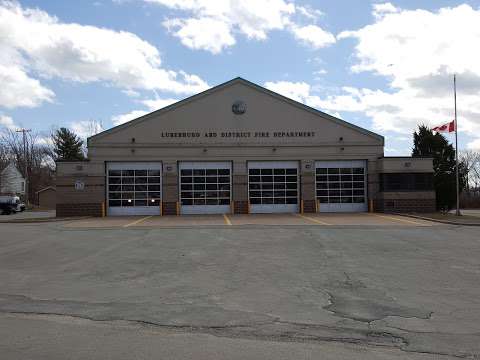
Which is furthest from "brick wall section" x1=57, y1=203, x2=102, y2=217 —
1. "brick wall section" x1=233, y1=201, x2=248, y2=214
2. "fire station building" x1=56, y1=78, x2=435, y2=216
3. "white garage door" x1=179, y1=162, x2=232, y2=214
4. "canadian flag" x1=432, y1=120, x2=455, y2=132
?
"canadian flag" x1=432, y1=120, x2=455, y2=132

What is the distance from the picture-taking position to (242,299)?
866cm

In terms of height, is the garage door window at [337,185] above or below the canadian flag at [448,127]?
below

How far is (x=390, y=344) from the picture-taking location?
615 cm

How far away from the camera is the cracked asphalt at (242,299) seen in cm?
604

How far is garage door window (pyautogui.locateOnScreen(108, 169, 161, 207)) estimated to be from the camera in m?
32.8

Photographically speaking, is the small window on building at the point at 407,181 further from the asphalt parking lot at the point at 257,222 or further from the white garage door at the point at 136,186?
the white garage door at the point at 136,186

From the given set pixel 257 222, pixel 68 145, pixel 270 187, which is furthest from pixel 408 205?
pixel 68 145

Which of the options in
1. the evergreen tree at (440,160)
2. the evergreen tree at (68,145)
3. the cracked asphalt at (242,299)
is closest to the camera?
the cracked asphalt at (242,299)

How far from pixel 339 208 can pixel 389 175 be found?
12.4 feet

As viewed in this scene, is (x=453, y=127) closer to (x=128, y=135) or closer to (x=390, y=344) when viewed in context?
(x=128, y=135)

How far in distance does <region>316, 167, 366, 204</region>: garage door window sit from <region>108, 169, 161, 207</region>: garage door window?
414 inches

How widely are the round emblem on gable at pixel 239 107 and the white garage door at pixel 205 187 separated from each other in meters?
3.40

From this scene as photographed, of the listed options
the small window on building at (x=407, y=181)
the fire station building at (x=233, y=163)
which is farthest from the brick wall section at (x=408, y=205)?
the small window on building at (x=407, y=181)

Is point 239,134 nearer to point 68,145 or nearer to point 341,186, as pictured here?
point 341,186
